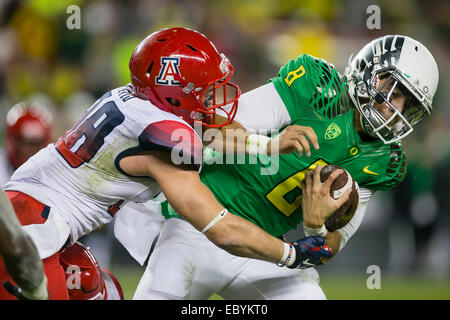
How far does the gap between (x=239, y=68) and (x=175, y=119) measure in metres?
5.91

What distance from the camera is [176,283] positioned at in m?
3.31

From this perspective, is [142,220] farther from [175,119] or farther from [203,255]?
[175,119]

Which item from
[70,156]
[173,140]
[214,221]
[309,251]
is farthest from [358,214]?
[70,156]

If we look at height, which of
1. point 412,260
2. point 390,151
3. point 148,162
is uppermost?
point 148,162

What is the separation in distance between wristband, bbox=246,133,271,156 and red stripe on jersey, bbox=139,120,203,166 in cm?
51

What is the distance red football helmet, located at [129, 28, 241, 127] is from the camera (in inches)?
120

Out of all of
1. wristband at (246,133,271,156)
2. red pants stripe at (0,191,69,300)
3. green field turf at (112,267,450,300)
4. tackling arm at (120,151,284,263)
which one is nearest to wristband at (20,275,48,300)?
red pants stripe at (0,191,69,300)

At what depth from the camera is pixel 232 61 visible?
8.74 metres

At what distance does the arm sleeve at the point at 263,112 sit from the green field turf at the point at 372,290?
9.65ft

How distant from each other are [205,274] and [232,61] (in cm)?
566

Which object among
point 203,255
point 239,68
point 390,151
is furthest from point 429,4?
point 203,255

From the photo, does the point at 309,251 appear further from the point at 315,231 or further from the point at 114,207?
the point at 114,207

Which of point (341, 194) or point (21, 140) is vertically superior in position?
point (341, 194)

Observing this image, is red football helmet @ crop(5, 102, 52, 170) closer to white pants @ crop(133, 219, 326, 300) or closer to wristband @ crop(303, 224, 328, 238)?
white pants @ crop(133, 219, 326, 300)
